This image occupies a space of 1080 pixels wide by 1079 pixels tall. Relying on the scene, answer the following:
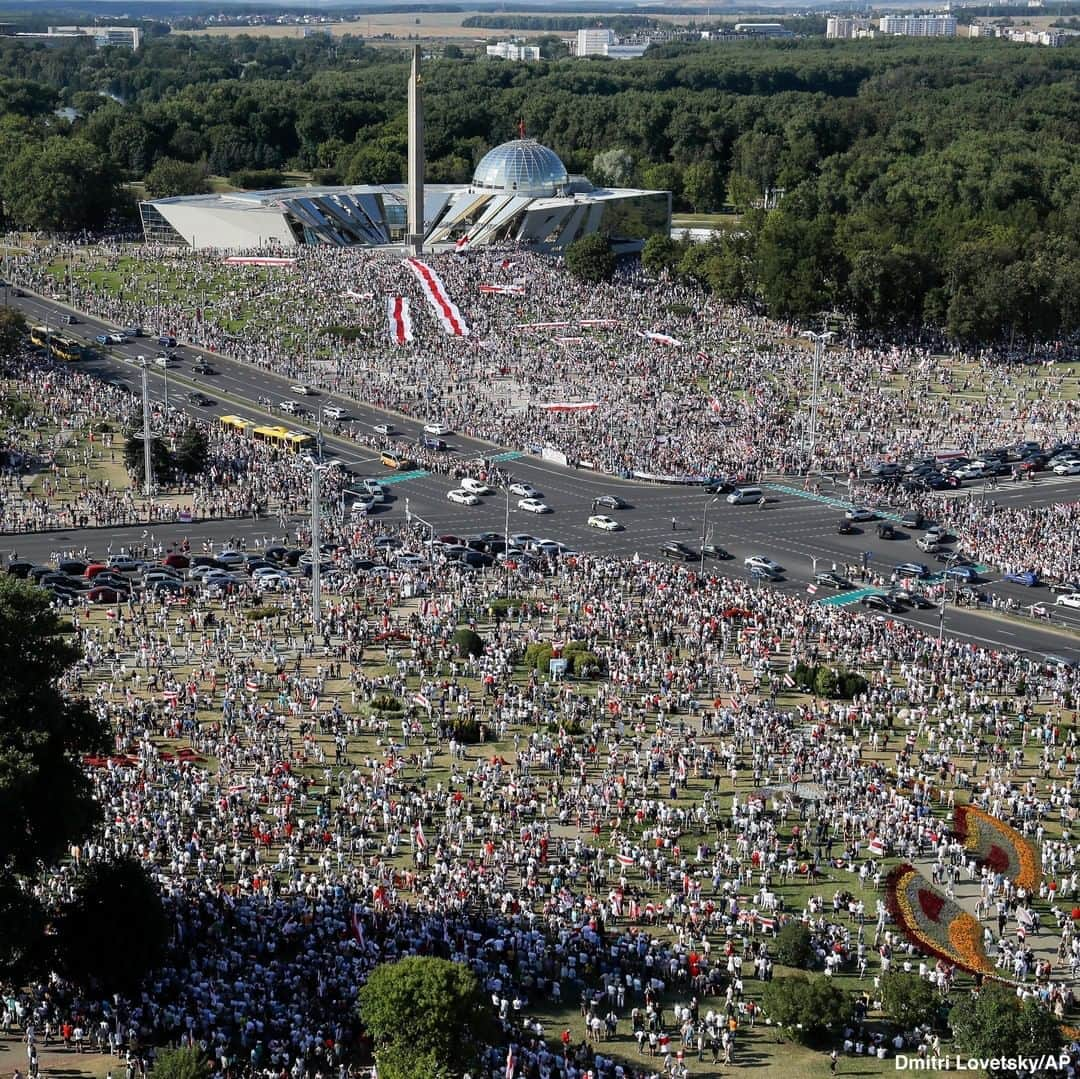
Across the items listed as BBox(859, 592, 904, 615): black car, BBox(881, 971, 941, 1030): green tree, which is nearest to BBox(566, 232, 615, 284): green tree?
BBox(859, 592, 904, 615): black car

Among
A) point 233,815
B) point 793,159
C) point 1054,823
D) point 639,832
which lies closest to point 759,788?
point 639,832

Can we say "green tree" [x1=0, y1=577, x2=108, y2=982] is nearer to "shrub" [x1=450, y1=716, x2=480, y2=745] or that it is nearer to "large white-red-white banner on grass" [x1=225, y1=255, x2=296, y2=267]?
"shrub" [x1=450, y1=716, x2=480, y2=745]

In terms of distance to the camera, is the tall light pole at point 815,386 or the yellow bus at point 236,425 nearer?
the yellow bus at point 236,425

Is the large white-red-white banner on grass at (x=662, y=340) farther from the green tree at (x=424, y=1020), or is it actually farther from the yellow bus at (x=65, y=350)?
the green tree at (x=424, y=1020)

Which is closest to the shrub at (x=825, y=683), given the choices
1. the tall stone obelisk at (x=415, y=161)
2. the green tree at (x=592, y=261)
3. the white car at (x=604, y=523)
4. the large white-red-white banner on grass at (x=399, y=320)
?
the white car at (x=604, y=523)

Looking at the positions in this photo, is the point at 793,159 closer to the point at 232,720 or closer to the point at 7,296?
the point at 7,296

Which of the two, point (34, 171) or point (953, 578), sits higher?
point (34, 171)
